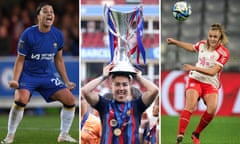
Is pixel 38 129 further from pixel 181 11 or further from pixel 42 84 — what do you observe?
pixel 181 11

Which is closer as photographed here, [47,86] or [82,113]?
[82,113]

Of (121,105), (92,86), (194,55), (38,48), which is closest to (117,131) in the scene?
(121,105)

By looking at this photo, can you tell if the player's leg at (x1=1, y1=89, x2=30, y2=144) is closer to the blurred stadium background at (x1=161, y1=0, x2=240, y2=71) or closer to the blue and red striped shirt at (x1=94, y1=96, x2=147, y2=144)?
the blue and red striped shirt at (x1=94, y1=96, x2=147, y2=144)

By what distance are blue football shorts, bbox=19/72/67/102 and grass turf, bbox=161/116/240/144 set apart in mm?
1607

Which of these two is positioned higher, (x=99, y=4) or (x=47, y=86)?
(x=99, y=4)

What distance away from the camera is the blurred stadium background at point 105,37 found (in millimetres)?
8641

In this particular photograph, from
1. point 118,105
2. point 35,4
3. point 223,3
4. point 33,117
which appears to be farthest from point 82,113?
point 35,4

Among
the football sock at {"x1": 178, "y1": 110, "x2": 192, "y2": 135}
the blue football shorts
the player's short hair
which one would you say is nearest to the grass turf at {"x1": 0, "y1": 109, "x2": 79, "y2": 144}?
the blue football shorts

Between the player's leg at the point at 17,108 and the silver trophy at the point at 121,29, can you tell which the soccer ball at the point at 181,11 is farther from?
the player's leg at the point at 17,108

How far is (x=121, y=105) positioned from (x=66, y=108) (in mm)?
2955

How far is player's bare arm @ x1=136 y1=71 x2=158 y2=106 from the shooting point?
8.78m

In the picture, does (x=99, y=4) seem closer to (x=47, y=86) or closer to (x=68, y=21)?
(x=47, y=86)

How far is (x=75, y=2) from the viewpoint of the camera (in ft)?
71.7

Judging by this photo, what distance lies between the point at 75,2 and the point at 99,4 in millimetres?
12838
